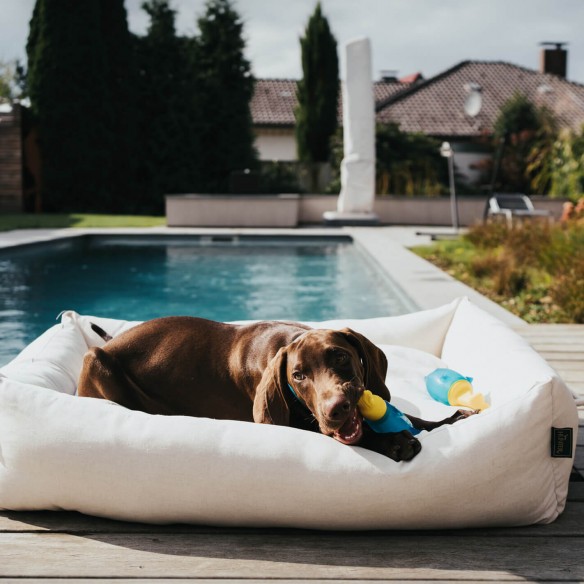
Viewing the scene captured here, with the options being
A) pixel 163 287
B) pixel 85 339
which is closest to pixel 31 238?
pixel 163 287

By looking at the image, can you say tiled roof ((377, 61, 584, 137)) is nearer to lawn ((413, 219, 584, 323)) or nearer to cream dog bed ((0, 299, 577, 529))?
lawn ((413, 219, 584, 323))

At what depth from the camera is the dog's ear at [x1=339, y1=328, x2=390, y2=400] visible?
230 cm

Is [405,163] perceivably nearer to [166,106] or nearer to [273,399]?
[166,106]

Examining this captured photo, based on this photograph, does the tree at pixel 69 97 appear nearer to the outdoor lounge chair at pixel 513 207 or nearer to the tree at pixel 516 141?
the outdoor lounge chair at pixel 513 207

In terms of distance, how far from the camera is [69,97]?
18.3m

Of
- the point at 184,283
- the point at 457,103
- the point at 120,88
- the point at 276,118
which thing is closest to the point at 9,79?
the point at 276,118

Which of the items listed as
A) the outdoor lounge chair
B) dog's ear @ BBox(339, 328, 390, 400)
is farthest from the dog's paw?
the outdoor lounge chair

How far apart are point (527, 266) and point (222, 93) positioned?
12639 mm

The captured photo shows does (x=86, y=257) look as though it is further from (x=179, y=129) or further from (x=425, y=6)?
(x=425, y=6)

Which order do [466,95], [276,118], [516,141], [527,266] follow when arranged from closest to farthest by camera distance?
[527,266]
[516,141]
[466,95]
[276,118]

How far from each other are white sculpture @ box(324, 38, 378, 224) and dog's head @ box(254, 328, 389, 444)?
13747 mm

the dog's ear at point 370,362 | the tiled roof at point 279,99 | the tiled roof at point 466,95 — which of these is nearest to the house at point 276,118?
the tiled roof at point 279,99

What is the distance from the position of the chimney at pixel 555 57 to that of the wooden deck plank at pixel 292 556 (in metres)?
32.4

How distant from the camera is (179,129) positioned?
1898 cm
